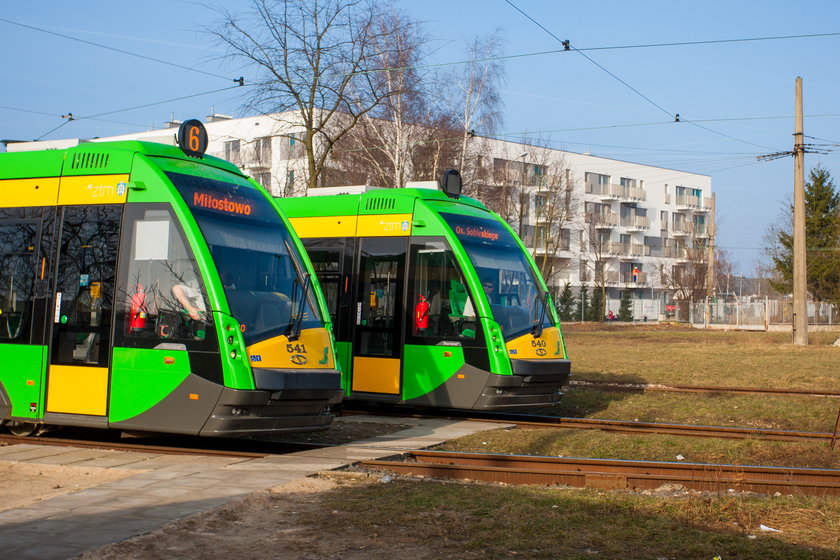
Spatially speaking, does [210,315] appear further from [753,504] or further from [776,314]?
[776,314]

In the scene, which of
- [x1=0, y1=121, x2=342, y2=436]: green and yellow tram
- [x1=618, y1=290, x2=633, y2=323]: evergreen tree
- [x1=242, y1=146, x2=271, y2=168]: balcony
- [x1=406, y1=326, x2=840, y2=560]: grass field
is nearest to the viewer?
[x1=406, y1=326, x2=840, y2=560]: grass field

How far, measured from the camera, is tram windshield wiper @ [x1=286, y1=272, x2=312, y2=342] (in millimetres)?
10523

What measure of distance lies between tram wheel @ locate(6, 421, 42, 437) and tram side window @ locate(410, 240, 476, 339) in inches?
217

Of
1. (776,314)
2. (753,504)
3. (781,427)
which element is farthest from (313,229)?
(776,314)

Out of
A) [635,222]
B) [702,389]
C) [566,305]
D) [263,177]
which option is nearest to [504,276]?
[702,389]

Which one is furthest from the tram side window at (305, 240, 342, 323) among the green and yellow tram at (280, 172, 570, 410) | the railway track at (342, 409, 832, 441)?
the railway track at (342, 409, 832, 441)

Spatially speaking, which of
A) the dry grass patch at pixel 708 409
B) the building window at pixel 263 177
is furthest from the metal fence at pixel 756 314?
the dry grass patch at pixel 708 409

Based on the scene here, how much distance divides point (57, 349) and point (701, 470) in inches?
291

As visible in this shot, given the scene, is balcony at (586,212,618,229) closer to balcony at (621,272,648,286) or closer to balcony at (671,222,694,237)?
balcony at (621,272,648,286)

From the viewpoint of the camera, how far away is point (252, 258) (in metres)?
10.6

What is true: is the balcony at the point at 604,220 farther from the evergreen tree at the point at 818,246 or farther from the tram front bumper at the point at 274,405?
the tram front bumper at the point at 274,405

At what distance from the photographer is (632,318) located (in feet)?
234

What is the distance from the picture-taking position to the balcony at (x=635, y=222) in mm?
82312

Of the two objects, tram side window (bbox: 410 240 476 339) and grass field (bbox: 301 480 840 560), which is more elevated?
tram side window (bbox: 410 240 476 339)
